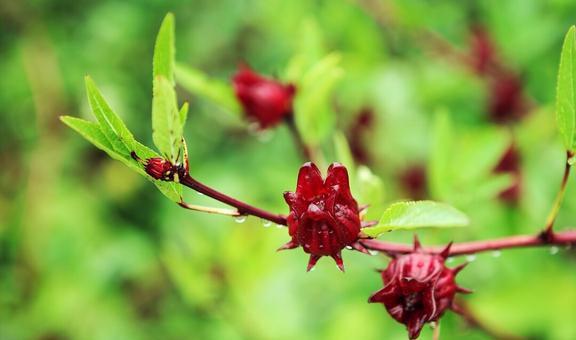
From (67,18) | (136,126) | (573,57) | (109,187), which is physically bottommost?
(573,57)

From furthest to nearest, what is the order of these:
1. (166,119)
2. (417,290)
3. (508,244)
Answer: (508,244), (417,290), (166,119)

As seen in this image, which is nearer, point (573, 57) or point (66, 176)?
point (573, 57)

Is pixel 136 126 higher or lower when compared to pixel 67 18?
lower

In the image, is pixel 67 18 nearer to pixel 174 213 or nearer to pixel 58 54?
pixel 58 54

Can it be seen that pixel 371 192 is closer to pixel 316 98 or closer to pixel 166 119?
pixel 316 98

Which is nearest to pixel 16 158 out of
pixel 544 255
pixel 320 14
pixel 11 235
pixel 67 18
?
pixel 11 235

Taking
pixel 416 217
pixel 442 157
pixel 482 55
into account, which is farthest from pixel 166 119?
pixel 482 55

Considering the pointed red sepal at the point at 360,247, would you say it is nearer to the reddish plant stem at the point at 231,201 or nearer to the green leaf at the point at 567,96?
the reddish plant stem at the point at 231,201
